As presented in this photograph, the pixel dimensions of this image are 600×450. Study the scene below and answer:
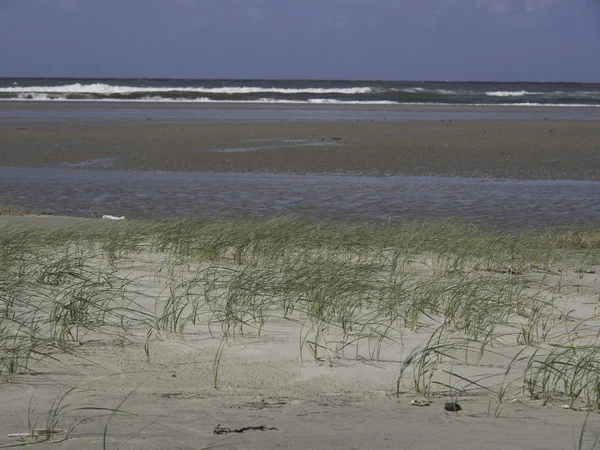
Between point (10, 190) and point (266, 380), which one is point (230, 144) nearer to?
point (10, 190)

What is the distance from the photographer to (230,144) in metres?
20.5

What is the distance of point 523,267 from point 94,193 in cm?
813

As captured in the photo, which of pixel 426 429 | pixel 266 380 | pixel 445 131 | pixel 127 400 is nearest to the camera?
pixel 426 429

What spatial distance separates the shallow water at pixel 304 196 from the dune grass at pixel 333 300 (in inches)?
126

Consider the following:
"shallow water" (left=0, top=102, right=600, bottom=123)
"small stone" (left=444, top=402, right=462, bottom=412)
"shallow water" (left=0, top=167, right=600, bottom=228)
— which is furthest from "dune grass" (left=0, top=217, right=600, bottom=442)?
"shallow water" (left=0, top=102, right=600, bottom=123)

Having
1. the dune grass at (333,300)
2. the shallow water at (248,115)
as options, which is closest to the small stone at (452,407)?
the dune grass at (333,300)

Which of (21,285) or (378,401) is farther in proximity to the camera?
(21,285)

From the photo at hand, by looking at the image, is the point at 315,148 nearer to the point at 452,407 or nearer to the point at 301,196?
the point at 301,196

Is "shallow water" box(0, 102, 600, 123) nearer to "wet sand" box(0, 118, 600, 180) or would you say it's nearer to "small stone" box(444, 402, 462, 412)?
"wet sand" box(0, 118, 600, 180)

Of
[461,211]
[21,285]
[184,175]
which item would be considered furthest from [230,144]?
[21,285]

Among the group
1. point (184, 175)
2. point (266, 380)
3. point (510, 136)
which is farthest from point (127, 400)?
point (510, 136)

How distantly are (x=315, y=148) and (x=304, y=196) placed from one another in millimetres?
6788

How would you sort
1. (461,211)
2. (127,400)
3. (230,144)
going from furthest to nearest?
(230,144), (461,211), (127,400)

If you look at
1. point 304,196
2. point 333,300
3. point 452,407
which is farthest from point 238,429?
point 304,196
